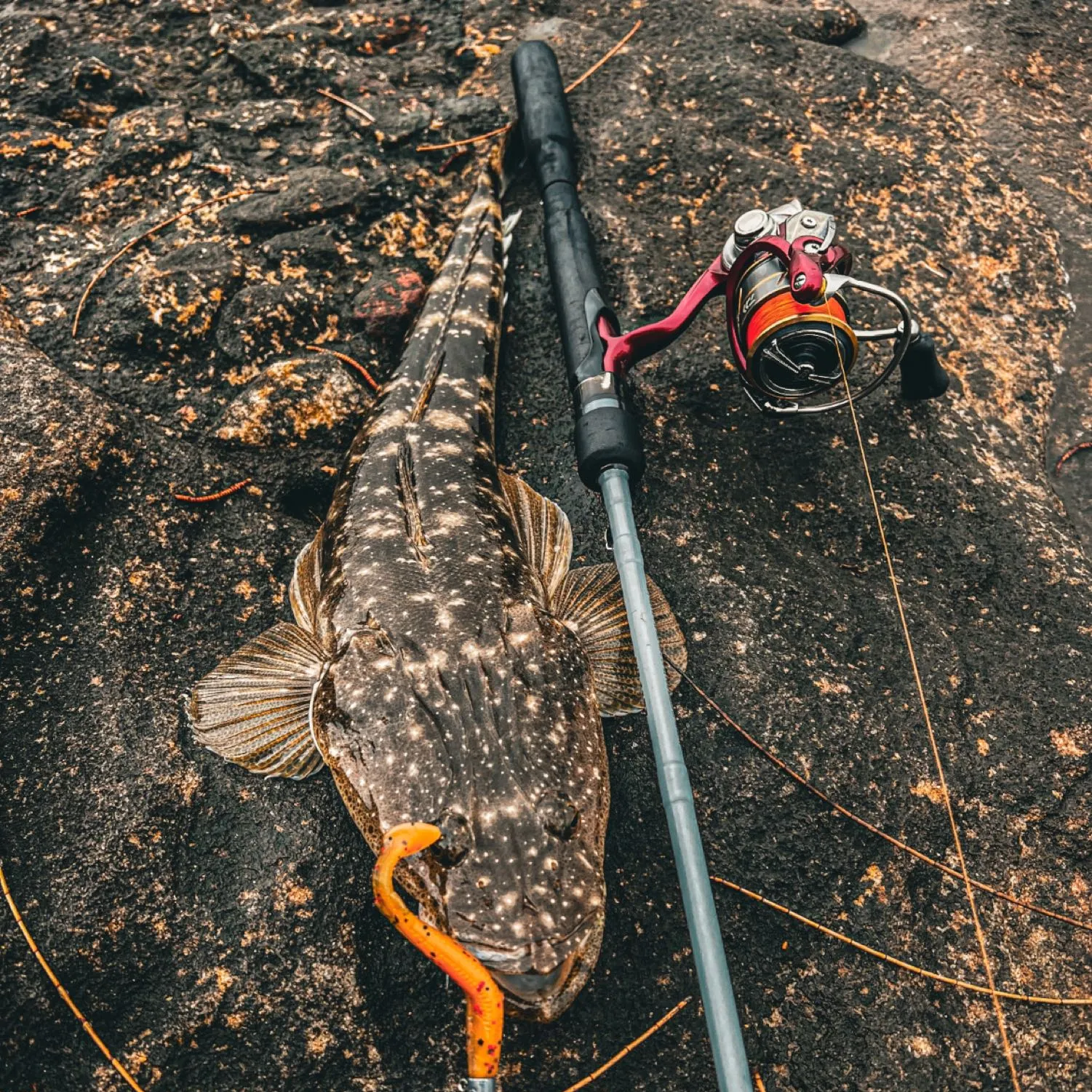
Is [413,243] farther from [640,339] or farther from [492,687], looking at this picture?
[492,687]

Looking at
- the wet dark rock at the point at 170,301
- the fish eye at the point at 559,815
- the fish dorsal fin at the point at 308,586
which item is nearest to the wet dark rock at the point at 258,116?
the wet dark rock at the point at 170,301

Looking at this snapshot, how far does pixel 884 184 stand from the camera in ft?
18.2

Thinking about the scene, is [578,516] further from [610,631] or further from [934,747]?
[934,747]

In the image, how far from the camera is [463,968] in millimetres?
2594

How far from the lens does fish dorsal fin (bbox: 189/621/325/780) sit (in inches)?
144

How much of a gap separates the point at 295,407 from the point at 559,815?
8.34 ft

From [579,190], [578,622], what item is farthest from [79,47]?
[578,622]

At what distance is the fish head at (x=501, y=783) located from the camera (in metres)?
2.89

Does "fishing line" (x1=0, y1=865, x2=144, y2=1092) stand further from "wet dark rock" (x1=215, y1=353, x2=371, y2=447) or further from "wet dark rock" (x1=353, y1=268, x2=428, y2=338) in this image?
"wet dark rock" (x1=353, y1=268, x2=428, y2=338)

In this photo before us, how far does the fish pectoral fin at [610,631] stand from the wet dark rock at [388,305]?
1.87m

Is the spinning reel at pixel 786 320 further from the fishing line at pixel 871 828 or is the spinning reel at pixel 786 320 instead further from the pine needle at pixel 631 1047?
the pine needle at pixel 631 1047

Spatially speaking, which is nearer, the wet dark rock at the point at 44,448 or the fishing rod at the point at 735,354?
the fishing rod at the point at 735,354

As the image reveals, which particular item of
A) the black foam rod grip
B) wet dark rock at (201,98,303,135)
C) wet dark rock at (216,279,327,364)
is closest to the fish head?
wet dark rock at (216,279,327,364)

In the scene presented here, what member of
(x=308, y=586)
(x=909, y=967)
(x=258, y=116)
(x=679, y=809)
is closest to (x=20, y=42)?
(x=258, y=116)
